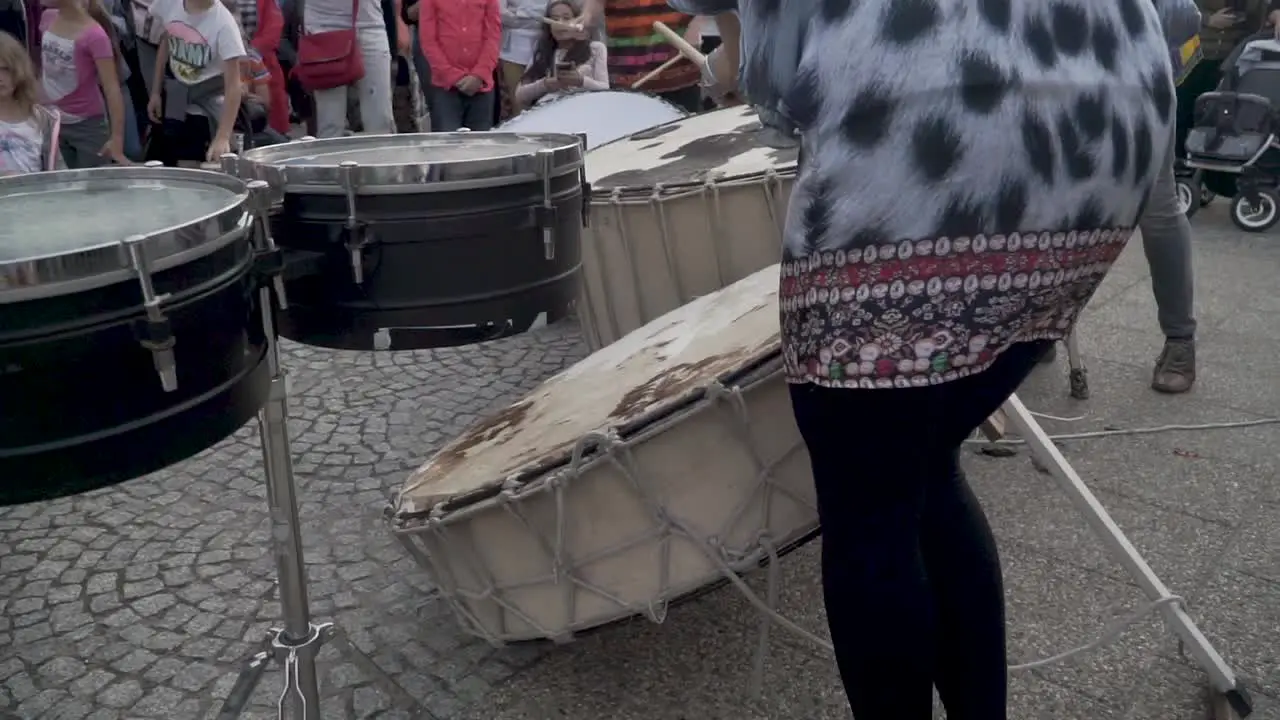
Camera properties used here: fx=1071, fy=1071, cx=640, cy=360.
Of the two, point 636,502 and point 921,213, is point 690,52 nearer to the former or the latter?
point 636,502

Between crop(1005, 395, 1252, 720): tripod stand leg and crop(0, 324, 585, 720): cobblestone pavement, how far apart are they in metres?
0.98

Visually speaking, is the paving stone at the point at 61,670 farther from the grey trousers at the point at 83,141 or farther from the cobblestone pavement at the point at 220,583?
the grey trousers at the point at 83,141

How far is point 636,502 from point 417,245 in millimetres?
463

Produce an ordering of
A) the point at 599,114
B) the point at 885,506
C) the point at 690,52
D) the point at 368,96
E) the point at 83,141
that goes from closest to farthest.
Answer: the point at 885,506, the point at 690,52, the point at 599,114, the point at 83,141, the point at 368,96

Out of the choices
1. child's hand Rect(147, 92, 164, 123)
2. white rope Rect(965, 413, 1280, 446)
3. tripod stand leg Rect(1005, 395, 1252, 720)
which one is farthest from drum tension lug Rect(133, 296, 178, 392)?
child's hand Rect(147, 92, 164, 123)

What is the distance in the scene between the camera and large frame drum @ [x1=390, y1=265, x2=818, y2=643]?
4.84 feet

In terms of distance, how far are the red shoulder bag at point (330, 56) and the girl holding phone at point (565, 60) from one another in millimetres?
860

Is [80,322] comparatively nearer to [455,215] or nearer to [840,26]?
[455,215]

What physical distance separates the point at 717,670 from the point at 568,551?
1.66ft

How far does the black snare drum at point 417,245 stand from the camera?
1366mm

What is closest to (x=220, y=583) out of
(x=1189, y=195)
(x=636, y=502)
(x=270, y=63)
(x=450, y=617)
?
(x=450, y=617)

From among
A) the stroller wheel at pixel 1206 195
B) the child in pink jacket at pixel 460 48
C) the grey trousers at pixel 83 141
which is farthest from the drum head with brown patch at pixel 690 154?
the stroller wheel at pixel 1206 195

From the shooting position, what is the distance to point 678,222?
2.64m

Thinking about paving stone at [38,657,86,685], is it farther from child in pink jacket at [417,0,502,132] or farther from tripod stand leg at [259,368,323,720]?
child in pink jacket at [417,0,502,132]
